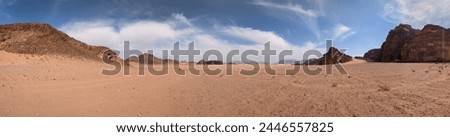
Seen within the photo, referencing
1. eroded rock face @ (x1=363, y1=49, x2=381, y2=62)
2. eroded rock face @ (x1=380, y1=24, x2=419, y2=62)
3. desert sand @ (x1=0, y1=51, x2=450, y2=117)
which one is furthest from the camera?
eroded rock face @ (x1=363, y1=49, x2=381, y2=62)

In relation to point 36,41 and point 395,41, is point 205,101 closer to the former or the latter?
point 36,41

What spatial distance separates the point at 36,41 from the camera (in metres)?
26.2

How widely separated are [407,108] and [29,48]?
26.2 meters

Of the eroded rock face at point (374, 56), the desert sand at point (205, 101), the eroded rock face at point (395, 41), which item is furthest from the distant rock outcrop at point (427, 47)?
the desert sand at point (205, 101)

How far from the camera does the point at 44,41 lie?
2703cm

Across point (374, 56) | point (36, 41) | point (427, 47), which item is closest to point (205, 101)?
point (36, 41)

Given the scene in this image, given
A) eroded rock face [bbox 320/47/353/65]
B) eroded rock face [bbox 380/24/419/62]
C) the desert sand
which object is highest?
eroded rock face [bbox 380/24/419/62]

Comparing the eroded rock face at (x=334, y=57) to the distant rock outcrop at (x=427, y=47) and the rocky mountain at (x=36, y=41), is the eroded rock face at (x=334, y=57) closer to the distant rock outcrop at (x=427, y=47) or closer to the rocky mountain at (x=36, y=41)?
the distant rock outcrop at (x=427, y=47)

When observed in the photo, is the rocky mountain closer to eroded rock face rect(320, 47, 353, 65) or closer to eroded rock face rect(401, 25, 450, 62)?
eroded rock face rect(320, 47, 353, 65)

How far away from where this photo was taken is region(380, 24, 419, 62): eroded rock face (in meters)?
61.9

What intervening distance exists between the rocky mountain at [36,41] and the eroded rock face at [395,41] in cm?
5496

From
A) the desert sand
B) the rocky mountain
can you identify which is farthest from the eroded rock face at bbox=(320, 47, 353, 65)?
the desert sand

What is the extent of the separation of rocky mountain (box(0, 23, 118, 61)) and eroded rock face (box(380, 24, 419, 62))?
55.0 metres

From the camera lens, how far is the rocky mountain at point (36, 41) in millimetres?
24792
